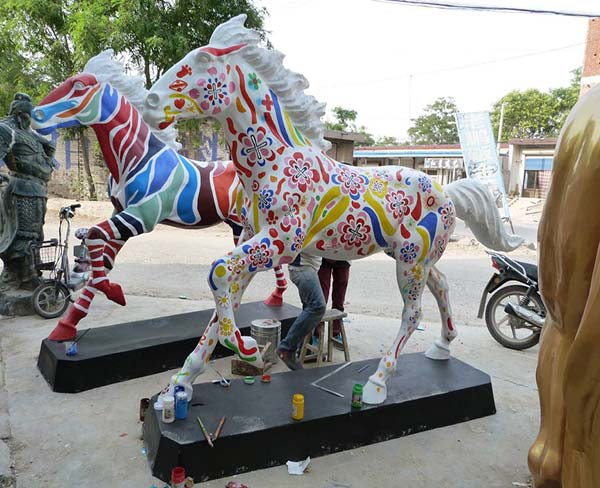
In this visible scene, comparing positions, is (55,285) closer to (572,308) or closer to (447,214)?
(447,214)

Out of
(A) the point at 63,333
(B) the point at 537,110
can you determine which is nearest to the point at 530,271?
(A) the point at 63,333

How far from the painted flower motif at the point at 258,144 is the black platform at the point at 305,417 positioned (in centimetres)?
139

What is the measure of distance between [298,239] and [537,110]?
37.9m

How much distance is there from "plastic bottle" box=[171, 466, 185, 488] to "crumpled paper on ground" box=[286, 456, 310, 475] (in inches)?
22.7

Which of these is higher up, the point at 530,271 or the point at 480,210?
the point at 480,210

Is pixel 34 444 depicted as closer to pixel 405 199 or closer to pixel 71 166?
pixel 405 199

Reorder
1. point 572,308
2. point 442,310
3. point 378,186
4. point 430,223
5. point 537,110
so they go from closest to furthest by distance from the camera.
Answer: point 572,308 < point 378,186 < point 430,223 < point 442,310 < point 537,110

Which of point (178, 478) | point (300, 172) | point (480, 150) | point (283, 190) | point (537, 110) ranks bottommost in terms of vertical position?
point (178, 478)

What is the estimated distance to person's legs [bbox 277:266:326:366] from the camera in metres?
3.56

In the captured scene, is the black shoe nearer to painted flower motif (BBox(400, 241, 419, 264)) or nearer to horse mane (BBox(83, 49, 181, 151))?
painted flower motif (BBox(400, 241, 419, 264))

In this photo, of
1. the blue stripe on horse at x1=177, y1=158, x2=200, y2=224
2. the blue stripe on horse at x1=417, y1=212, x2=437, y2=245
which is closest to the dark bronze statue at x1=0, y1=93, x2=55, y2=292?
the blue stripe on horse at x1=177, y1=158, x2=200, y2=224

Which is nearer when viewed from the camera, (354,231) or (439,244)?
(354,231)

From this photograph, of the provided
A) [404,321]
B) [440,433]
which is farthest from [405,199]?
[440,433]

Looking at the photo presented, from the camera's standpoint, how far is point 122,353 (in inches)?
136
